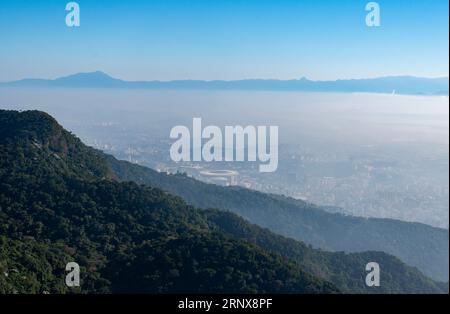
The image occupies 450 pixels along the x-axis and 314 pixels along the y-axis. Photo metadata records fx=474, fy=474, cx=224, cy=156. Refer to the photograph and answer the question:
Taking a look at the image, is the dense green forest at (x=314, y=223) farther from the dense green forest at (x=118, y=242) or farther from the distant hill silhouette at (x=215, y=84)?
the distant hill silhouette at (x=215, y=84)

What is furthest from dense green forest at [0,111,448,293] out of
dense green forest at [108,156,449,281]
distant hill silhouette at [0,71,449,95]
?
distant hill silhouette at [0,71,449,95]

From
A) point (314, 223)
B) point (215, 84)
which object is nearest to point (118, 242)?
point (314, 223)

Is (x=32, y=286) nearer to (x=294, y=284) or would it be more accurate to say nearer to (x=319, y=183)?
(x=294, y=284)

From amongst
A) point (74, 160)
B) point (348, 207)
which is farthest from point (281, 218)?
point (74, 160)

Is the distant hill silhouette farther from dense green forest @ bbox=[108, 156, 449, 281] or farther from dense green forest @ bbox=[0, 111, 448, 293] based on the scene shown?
dense green forest @ bbox=[0, 111, 448, 293]

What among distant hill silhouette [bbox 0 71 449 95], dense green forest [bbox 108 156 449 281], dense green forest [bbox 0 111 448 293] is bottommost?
dense green forest [bbox 108 156 449 281]

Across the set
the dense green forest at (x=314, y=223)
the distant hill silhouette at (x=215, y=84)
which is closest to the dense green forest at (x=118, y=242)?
the dense green forest at (x=314, y=223)

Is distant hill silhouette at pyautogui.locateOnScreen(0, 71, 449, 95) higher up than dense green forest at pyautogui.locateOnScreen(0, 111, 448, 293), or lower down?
higher up
